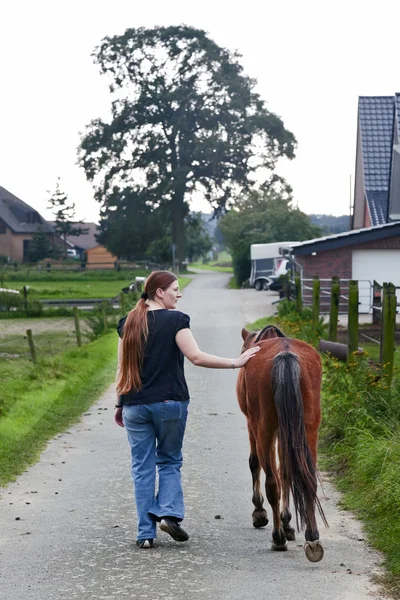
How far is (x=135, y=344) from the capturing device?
6.55 meters

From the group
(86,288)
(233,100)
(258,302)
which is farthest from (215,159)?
(258,302)

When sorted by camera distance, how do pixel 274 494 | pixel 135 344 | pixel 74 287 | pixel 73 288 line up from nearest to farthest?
pixel 274 494
pixel 135 344
pixel 73 288
pixel 74 287

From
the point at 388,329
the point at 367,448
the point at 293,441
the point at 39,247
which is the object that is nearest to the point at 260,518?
the point at 293,441

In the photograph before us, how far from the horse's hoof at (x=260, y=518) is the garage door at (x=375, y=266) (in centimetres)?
2923

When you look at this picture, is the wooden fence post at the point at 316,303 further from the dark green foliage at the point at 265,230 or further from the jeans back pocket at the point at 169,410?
the dark green foliage at the point at 265,230

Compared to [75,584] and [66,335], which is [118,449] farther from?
[66,335]

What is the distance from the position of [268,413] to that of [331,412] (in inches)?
174

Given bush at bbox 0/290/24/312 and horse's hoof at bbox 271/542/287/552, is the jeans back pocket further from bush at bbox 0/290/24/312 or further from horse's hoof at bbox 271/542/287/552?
bush at bbox 0/290/24/312

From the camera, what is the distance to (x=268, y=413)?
6.42 meters

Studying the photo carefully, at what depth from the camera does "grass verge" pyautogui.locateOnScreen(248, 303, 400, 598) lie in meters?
6.67

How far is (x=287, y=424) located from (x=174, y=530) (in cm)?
103

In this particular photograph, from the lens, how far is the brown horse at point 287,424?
6.07 m

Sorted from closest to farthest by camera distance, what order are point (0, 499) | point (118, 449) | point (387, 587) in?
point (387, 587) < point (0, 499) < point (118, 449)

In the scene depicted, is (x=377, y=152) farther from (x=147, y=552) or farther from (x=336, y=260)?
(x=147, y=552)
